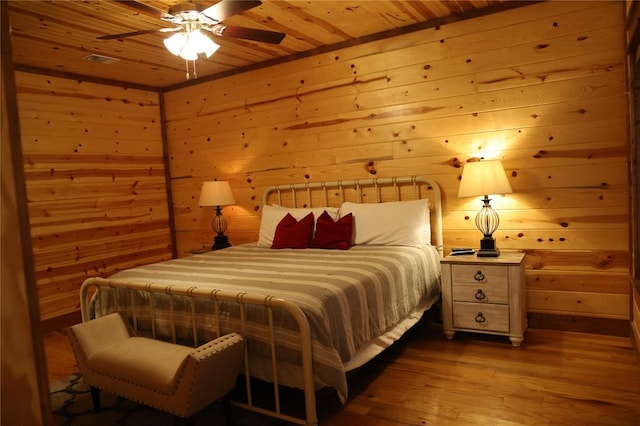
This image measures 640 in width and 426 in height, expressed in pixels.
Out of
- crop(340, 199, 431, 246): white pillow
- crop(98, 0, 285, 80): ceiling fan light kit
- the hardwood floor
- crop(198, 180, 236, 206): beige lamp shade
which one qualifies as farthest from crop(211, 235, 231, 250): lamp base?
crop(98, 0, 285, 80): ceiling fan light kit

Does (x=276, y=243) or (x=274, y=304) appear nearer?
(x=274, y=304)

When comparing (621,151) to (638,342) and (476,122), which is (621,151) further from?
(638,342)

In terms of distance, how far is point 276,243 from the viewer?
3.73 m

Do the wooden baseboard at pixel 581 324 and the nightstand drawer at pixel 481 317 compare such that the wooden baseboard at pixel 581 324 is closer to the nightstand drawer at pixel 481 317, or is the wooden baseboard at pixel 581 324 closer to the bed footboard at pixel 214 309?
the nightstand drawer at pixel 481 317

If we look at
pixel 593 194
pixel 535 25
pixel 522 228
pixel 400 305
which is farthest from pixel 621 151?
pixel 400 305

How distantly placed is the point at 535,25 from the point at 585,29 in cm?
31

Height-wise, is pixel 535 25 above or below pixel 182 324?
above

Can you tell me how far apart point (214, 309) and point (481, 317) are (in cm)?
180

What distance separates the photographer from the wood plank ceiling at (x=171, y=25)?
3.00 metres

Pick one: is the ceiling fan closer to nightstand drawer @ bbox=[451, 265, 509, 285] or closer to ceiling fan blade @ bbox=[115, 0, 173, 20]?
ceiling fan blade @ bbox=[115, 0, 173, 20]

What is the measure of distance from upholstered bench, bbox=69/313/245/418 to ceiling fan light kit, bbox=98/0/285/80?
1.58 metres

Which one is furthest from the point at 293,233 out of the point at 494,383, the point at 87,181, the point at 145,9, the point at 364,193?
the point at 87,181

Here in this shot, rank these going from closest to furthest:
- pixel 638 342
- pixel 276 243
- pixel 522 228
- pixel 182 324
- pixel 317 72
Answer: pixel 182 324
pixel 638 342
pixel 522 228
pixel 276 243
pixel 317 72

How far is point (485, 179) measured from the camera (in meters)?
3.06
